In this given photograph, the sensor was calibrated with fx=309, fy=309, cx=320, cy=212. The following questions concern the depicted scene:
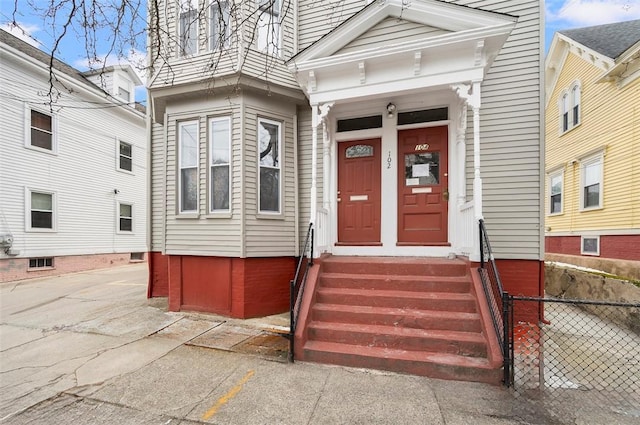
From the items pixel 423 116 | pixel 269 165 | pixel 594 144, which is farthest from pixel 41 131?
pixel 594 144

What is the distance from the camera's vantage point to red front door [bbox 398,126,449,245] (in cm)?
548

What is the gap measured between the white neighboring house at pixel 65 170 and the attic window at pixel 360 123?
688 centimetres

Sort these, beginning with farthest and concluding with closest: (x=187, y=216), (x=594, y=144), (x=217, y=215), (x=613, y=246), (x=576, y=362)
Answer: (x=594, y=144)
(x=613, y=246)
(x=187, y=216)
(x=217, y=215)
(x=576, y=362)

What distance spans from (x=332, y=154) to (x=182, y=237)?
337cm

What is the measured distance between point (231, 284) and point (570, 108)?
13.4m

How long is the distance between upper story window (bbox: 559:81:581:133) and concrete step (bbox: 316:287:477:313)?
10.6 meters

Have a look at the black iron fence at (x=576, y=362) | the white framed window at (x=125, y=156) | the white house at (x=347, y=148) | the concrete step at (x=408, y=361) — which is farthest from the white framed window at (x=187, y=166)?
the white framed window at (x=125, y=156)

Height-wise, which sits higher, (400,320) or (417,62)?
(417,62)

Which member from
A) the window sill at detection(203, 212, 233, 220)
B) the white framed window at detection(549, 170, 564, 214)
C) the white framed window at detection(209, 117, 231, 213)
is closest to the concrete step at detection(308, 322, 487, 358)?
the window sill at detection(203, 212, 233, 220)

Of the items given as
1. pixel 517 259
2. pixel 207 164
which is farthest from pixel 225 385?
pixel 517 259

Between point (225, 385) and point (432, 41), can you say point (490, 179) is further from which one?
point (225, 385)

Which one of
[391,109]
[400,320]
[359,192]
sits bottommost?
[400,320]

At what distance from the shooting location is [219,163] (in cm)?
603

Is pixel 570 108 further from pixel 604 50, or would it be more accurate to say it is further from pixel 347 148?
pixel 347 148
